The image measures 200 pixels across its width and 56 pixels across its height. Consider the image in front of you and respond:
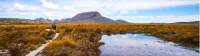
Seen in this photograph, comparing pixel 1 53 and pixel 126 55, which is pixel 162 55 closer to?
pixel 126 55

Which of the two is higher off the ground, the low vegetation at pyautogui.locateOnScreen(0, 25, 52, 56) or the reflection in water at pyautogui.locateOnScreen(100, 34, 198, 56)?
the low vegetation at pyautogui.locateOnScreen(0, 25, 52, 56)

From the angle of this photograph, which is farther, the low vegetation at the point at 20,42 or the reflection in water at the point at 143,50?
the reflection in water at the point at 143,50

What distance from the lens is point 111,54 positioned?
1063 inches

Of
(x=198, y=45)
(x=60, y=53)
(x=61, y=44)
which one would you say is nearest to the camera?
(x=60, y=53)

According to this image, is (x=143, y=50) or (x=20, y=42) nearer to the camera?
(x=20, y=42)

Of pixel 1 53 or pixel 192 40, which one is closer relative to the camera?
pixel 1 53

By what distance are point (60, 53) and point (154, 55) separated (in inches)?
427

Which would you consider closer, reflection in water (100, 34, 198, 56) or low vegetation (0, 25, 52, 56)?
low vegetation (0, 25, 52, 56)

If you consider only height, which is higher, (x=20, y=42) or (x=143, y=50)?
(x=20, y=42)

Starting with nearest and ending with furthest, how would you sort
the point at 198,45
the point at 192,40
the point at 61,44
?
1. the point at 61,44
2. the point at 198,45
3. the point at 192,40

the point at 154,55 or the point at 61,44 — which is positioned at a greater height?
the point at 61,44

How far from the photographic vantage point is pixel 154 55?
26859 mm

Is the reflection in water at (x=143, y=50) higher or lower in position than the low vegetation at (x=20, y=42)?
lower

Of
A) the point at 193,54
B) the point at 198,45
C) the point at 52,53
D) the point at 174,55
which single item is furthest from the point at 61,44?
the point at 198,45
